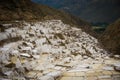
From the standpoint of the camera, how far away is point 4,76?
5852 mm

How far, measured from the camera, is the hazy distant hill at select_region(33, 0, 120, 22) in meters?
109

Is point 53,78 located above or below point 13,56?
below

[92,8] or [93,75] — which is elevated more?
[92,8]

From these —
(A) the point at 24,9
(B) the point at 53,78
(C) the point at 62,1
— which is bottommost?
(B) the point at 53,78

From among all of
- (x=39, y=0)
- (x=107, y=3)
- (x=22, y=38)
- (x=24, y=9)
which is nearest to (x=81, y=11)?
(x=107, y=3)

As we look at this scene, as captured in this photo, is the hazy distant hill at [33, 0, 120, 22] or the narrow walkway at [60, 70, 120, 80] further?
the hazy distant hill at [33, 0, 120, 22]

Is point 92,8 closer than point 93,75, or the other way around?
point 93,75

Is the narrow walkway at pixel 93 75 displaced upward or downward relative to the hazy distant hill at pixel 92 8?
downward

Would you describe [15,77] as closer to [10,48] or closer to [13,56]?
[13,56]

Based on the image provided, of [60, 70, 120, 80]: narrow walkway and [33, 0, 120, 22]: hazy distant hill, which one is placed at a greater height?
[33, 0, 120, 22]: hazy distant hill

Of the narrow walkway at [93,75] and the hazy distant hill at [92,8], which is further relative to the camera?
the hazy distant hill at [92,8]

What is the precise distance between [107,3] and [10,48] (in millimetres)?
122651

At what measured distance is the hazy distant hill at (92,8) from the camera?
109381mm

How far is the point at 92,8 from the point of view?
122688mm
